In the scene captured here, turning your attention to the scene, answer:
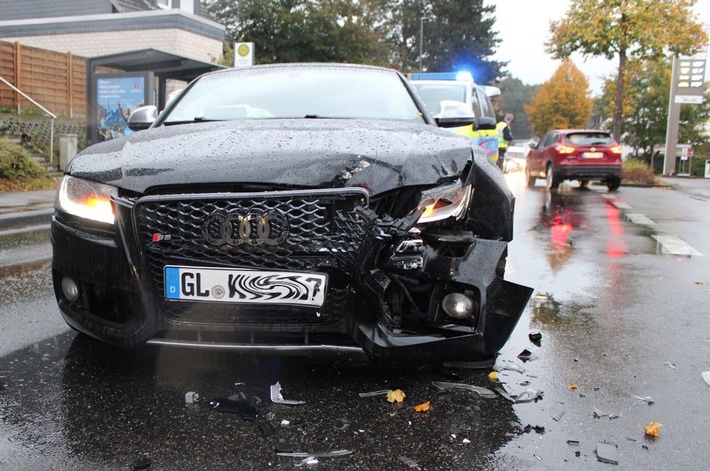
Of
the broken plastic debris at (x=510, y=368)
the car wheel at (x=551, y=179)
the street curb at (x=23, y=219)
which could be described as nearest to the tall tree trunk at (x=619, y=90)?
the car wheel at (x=551, y=179)

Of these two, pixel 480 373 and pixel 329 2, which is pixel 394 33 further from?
pixel 480 373

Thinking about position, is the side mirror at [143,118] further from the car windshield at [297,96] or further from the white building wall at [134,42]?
the white building wall at [134,42]

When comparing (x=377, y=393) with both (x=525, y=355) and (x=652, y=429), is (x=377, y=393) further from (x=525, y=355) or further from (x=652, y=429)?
(x=652, y=429)

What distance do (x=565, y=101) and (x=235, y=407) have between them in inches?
2353

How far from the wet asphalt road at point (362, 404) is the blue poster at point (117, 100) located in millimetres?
10733

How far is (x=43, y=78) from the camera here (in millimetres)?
17969

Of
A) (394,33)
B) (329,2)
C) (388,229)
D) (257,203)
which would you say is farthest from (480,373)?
(394,33)

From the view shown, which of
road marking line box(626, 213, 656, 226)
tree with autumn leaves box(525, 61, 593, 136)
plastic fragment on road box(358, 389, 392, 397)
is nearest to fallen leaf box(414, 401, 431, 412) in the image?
plastic fragment on road box(358, 389, 392, 397)

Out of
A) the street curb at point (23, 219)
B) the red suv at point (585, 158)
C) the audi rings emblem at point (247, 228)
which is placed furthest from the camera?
the red suv at point (585, 158)

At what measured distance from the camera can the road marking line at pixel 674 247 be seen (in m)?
7.03

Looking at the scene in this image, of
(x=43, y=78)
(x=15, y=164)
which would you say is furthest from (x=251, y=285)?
(x=43, y=78)

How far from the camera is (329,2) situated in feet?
102

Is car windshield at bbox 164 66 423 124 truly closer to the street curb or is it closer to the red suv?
the street curb

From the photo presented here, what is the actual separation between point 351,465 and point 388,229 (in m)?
0.87
